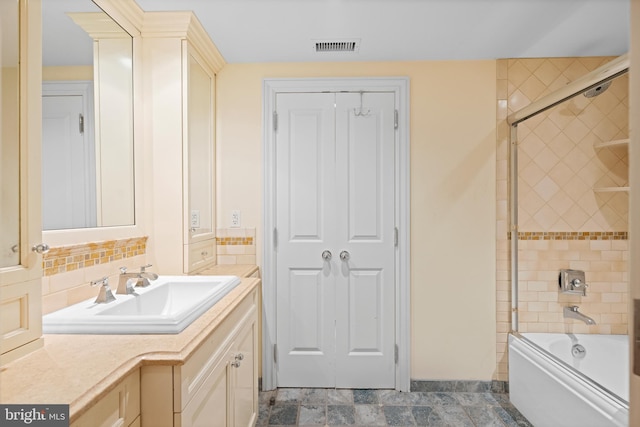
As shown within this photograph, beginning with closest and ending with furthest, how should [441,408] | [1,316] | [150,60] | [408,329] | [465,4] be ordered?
[1,316]
[465,4]
[150,60]
[441,408]
[408,329]

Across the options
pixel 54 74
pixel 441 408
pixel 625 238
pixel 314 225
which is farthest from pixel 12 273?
pixel 625 238

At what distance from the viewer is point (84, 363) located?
0.86m

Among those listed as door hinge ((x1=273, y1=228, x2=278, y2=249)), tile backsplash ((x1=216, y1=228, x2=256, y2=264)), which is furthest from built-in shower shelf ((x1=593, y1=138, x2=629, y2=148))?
tile backsplash ((x1=216, y1=228, x2=256, y2=264))

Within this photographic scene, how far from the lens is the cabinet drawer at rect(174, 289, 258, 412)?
3.00 feet

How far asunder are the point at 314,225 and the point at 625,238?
2063 millimetres

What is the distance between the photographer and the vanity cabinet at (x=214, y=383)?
906 millimetres

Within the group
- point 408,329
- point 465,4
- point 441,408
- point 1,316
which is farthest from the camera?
point 408,329

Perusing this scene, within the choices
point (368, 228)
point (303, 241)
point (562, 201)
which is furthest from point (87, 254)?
point (562, 201)

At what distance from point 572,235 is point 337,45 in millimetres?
2018

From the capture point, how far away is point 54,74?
4.32 ft

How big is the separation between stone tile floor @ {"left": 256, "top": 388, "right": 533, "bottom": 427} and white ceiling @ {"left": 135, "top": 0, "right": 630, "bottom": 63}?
7.57ft

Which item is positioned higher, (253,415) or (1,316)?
(1,316)

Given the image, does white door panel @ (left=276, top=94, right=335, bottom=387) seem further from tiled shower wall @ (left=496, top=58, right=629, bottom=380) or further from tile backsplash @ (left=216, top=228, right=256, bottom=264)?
tiled shower wall @ (left=496, top=58, right=629, bottom=380)

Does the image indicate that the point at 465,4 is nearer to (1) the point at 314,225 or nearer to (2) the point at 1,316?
(1) the point at 314,225
